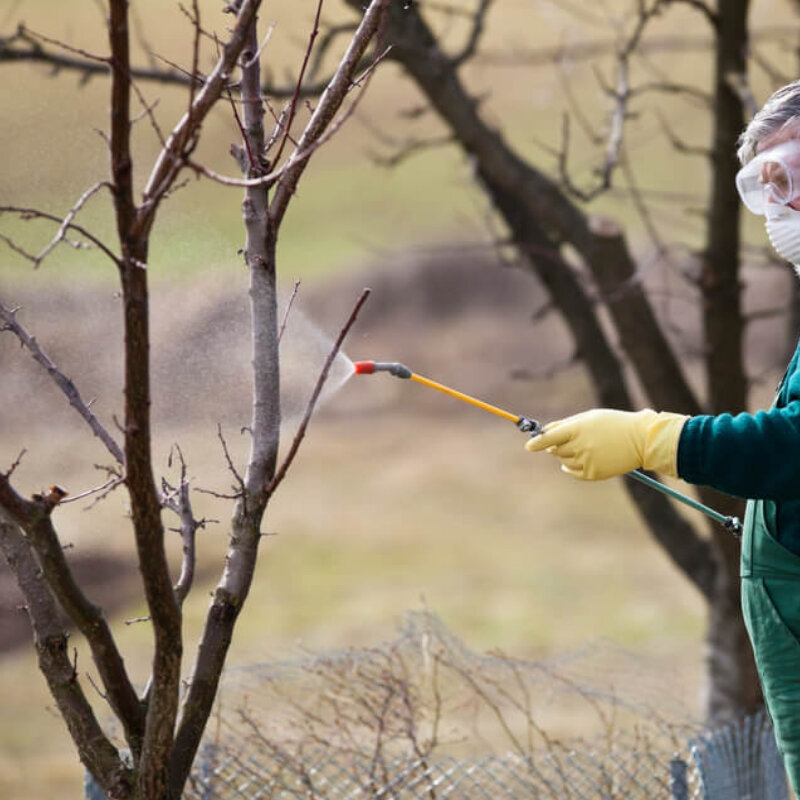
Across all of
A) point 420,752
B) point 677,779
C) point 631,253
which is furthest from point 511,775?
point 631,253

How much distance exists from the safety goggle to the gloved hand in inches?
18.4

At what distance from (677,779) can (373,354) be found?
53.6ft

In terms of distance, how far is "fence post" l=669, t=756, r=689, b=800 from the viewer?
304 cm

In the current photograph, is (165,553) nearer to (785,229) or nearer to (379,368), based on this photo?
Answer: (379,368)

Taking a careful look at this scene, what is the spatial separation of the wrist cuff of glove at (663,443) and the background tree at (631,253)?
1.93m

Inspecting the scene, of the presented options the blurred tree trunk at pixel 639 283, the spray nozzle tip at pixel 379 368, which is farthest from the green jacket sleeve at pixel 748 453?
the blurred tree trunk at pixel 639 283

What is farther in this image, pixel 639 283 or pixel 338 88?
pixel 639 283

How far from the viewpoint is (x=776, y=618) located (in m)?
2.30

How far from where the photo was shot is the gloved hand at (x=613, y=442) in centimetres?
212

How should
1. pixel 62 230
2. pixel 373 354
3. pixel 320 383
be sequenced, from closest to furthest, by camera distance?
1. pixel 62 230
2. pixel 320 383
3. pixel 373 354

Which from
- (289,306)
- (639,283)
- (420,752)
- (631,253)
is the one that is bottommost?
(420,752)

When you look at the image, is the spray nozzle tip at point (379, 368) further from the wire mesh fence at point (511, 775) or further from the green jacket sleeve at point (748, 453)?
the wire mesh fence at point (511, 775)

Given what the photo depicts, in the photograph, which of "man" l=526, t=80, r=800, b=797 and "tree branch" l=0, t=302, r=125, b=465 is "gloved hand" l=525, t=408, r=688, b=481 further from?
"tree branch" l=0, t=302, r=125, b=465

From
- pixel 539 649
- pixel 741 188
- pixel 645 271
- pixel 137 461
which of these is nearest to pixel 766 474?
pixel 741 188
